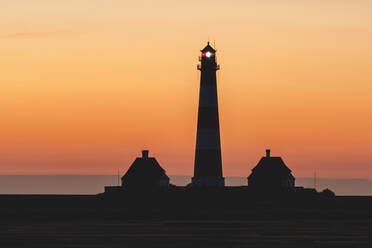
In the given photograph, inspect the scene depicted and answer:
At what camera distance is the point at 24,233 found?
56906 mm

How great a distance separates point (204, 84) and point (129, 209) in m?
12.3

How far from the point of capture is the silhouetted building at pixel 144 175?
347 feet

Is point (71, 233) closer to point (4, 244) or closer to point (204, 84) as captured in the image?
point (4, 244)

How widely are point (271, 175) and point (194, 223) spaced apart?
3932cm

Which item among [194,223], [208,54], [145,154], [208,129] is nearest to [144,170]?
[145,154]

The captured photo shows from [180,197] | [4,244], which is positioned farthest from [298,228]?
[180,197]

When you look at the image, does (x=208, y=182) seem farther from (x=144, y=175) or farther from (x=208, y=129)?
(x=144, y=175)

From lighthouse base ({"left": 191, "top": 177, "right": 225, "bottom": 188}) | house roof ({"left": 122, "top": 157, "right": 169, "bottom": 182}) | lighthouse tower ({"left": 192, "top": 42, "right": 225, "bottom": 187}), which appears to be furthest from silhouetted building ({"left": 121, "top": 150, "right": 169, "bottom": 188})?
lighthouse tower ({"left": 192, "top": 42, "right": 225, "bottom": 187})

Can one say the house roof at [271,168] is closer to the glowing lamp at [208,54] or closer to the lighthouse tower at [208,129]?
the lighthouse tower at [208,129]

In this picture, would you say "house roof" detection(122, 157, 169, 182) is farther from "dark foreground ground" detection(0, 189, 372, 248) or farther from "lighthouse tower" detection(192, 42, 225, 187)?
"lighthouse tower" detection(192, 42, 225, 187)

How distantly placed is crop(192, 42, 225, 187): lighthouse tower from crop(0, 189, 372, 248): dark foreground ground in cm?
185

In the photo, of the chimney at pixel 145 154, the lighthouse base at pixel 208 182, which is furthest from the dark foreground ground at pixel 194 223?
the chimney at pixel 145 154

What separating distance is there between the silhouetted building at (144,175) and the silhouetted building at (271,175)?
29.1 feet

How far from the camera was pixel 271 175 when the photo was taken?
106 metres
